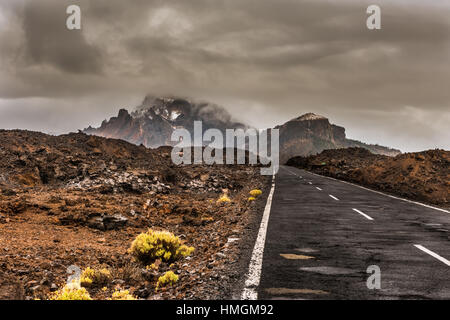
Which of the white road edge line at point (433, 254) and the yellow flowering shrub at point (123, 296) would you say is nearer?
the yellow flowering shrub at point (123, 296)

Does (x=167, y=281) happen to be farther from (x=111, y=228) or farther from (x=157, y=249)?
(x=111, y=228)

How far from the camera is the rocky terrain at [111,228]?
6.15 meters

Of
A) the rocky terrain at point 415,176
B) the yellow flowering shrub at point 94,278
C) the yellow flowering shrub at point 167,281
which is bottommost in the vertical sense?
the yellow flowering shrub at point 94,278

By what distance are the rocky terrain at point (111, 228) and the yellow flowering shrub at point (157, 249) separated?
227 mm

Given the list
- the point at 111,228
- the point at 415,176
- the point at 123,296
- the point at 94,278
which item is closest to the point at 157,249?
the point at 94,278

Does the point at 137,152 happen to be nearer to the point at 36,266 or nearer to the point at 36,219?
the point at 36,219

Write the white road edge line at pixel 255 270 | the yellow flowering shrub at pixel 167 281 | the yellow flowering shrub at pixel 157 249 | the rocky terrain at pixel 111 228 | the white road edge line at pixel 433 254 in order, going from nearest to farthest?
1. the white road edge line at pixel 255 270
2. the yellow flowering shrub at pixel 167 281
3. the rocky terrain at pixel 111 228
4. the white road edge line at pixel 433 254
5. the yellow flowering shrub at pixel 157 249

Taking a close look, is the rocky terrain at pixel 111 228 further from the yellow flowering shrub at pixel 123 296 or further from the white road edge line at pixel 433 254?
the white road edge line at pixel 433 254

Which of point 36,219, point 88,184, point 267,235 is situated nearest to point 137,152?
point 88,184

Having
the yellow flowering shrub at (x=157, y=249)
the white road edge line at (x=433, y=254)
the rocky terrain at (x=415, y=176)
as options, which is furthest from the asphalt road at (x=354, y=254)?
the rocky terrain at (x=415, y=176)

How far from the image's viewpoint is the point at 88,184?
21.1m

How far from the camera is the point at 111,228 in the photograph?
12961mm

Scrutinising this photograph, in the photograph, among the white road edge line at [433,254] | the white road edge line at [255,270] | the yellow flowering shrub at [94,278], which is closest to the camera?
the white road edge line at [255,270]

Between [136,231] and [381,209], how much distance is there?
9110 mm
